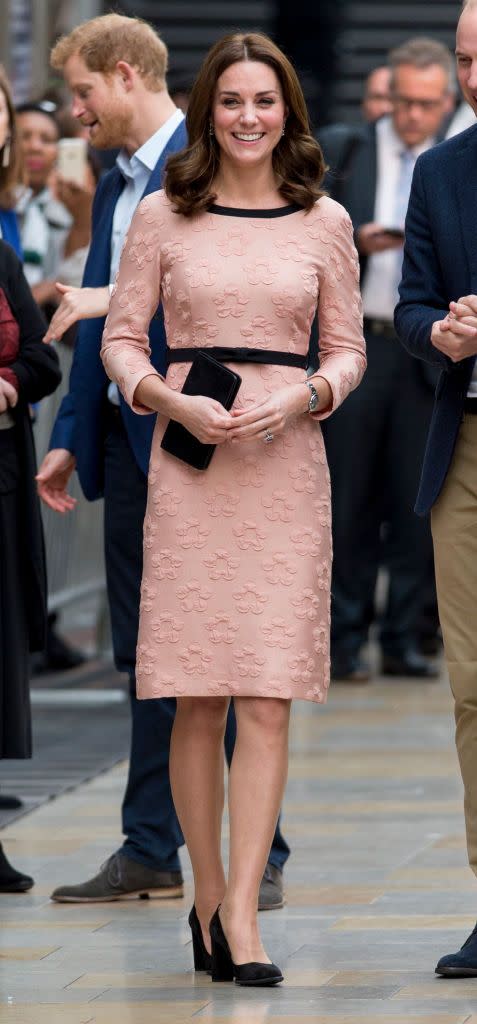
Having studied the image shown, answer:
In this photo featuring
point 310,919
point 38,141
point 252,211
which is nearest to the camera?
point 252,211

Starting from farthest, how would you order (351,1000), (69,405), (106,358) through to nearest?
1. (69,405)
2. (106,358)
3. (351,1000)

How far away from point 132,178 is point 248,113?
101 cm

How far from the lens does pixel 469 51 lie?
4793 millimetres

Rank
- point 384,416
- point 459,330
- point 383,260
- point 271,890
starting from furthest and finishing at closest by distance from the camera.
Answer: point 384,416 < point 383,260 < point 271,890 < point 459,330

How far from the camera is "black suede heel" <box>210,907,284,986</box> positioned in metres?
4.84

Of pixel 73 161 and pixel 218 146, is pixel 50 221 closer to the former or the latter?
pixel 73 161

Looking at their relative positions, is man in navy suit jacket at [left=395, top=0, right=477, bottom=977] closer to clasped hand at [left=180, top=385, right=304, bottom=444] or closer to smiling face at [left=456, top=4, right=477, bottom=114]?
smiling face at [left=456, top=4, right=477, bottom=114]

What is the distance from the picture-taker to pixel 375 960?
5121 millimetres

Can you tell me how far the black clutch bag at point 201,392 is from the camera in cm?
481

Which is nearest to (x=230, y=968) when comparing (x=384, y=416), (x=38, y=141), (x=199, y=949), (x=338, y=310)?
(x=199, y=949)

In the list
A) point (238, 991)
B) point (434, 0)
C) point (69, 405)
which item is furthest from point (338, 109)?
point (238, 991)

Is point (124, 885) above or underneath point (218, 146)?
underneath

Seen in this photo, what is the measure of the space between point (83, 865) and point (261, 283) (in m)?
2.07

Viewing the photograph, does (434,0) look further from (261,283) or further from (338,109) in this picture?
(261,283)
